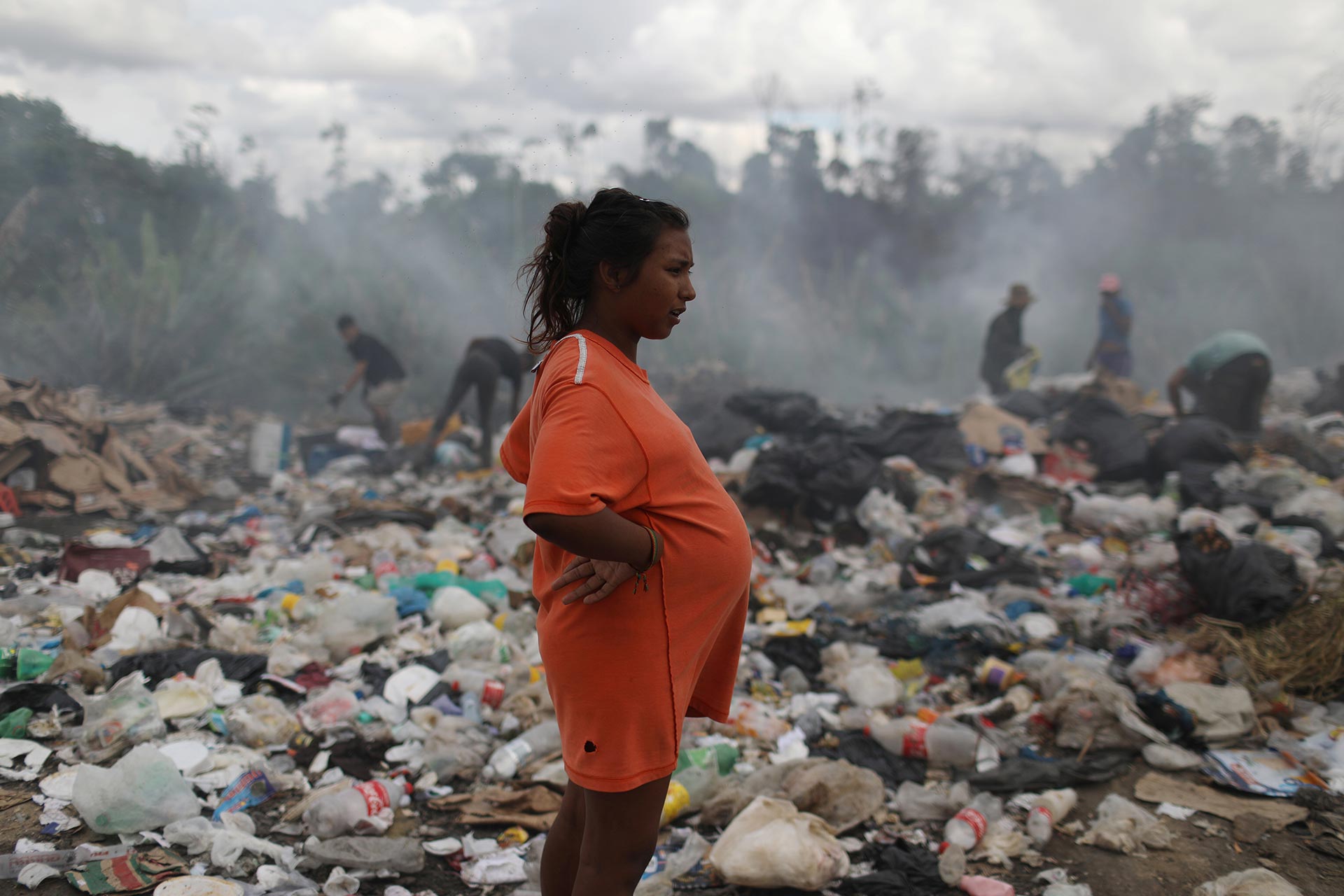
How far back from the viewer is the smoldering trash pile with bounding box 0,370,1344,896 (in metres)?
2.25

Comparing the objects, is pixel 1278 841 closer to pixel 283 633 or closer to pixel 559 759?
pixel 559 759

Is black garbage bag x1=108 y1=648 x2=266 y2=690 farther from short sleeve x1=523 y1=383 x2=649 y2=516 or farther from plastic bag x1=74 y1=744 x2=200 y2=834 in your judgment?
short sleeve x1=523 y1=383 x2=649 y2=516

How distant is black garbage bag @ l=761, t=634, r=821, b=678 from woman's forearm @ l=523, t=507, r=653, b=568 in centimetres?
255

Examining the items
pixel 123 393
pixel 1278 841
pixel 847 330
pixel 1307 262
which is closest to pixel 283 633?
pixel 1278 841

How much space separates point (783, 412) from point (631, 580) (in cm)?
608

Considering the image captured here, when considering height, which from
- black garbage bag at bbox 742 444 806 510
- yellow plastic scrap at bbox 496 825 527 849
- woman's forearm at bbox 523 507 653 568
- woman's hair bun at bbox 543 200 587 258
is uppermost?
woman's hair bun at bbox 543 200 587 258

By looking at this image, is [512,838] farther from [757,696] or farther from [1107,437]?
[1107,437]

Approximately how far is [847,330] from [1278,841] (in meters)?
13.5

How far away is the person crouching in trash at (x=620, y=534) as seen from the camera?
128 cm

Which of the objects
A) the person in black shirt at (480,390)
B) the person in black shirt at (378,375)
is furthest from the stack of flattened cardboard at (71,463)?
the person in black shirt at (378,375)

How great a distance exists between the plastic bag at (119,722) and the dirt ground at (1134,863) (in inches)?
8.7

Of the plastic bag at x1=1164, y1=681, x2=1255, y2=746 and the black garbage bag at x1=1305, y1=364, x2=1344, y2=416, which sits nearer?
the plastic bag at x1=1164, y1=681, x2=1255, y2=746

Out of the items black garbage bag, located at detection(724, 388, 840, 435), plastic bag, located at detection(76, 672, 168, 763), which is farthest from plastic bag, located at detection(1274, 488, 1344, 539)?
plastic bag, located at detection(76, 672, 168, 763)

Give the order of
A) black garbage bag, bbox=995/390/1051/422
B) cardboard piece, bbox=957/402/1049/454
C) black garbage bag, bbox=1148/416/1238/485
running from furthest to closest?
black garbage bag, bbox=995/390/1051/422, cardboard piece, bbox=957/402/1049/454, black garbage bag, bbox=1148/416/1238/485
